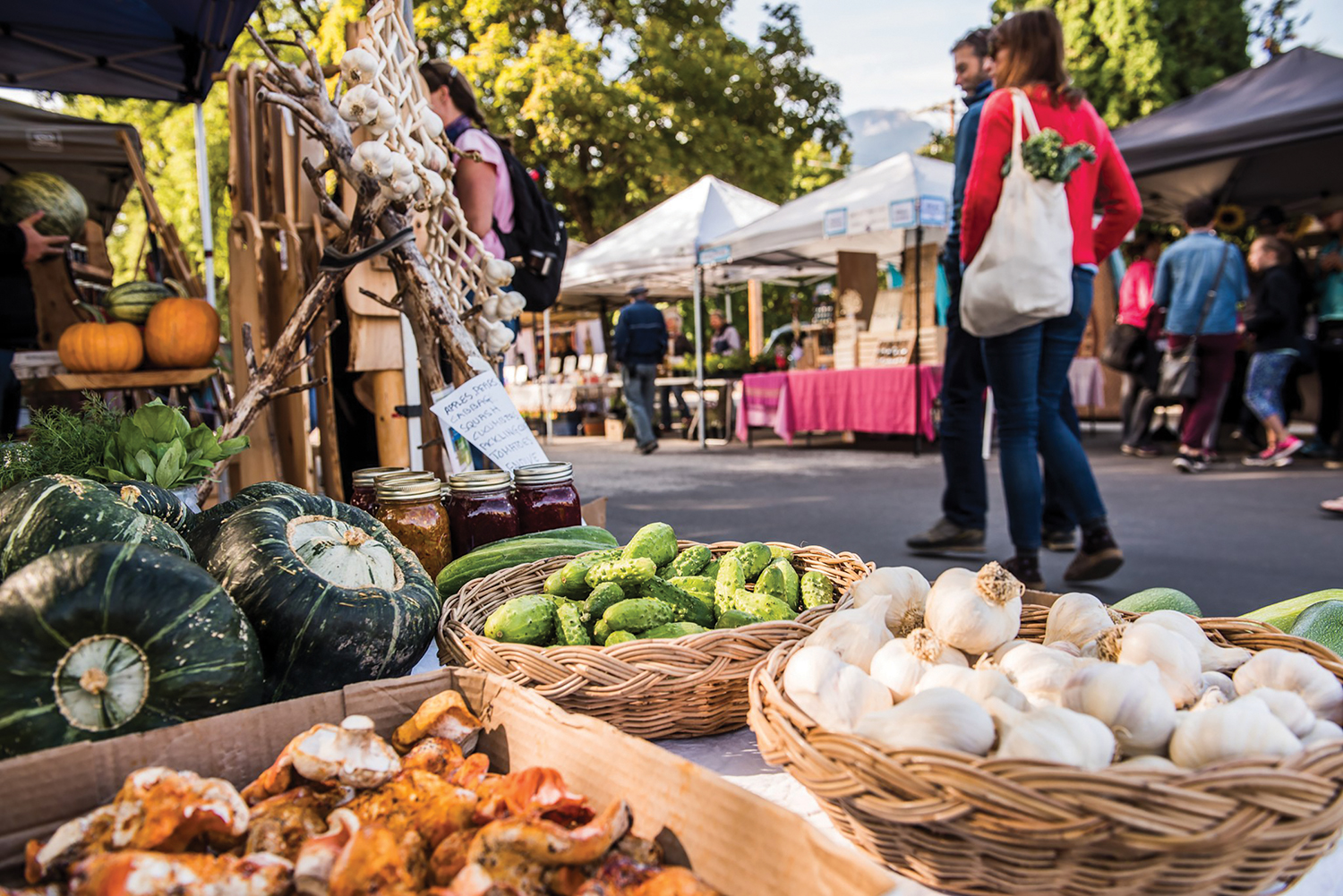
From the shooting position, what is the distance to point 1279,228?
26.8 ft

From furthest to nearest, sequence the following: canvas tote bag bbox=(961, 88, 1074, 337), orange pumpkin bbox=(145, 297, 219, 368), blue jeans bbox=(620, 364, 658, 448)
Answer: blue jeans bbox=(620, 364, 658, 448) < orange pumpkin bbox=(145, 297, 219, 368) < canvas tote bag bbox=(961, 88, 1074, 337)

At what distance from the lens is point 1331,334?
7.77 m

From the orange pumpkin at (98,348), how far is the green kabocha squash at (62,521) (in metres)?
2.60

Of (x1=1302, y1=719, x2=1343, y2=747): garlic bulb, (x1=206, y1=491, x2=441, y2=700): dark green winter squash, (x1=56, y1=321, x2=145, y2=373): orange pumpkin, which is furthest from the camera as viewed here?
(x1=56, y1=321, x2=145, y2=373): orange pumpkin

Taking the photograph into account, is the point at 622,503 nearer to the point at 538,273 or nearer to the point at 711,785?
the point at 538,273

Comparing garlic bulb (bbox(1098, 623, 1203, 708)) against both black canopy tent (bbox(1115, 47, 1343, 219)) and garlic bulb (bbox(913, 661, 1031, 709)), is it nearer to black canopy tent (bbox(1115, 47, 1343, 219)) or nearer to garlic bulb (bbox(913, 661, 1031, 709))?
garlic bulb (bbox(913, 661, 1031, 709))

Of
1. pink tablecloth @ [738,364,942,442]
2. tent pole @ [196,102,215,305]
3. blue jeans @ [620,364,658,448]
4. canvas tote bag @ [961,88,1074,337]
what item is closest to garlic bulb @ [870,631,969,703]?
canvas tote bag @ [961,88,1074,337]

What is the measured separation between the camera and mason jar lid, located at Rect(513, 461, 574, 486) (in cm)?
→ 207

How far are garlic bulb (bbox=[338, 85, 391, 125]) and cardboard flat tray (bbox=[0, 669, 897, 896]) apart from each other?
4.29ft

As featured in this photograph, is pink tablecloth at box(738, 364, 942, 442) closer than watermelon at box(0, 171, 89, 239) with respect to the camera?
No

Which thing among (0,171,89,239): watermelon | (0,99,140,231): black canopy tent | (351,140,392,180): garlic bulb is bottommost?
(351,140,392,180): garlic bulb

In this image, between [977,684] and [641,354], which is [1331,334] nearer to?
[641,354]

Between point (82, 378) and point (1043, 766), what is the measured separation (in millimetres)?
3854

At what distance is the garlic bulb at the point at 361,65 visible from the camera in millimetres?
1921
